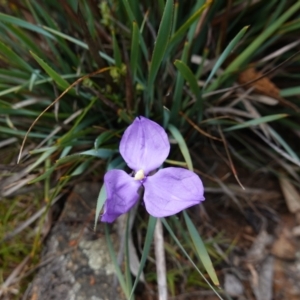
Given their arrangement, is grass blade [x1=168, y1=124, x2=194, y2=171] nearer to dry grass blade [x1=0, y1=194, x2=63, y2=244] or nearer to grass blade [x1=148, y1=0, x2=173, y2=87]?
grass blade [x1=148, y1=0, x2=173, y2=87]

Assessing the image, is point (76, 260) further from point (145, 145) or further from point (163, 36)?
point (163, 36)

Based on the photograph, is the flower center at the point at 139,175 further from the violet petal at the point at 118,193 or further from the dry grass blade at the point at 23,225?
the dry grass blade at the point at 23,225

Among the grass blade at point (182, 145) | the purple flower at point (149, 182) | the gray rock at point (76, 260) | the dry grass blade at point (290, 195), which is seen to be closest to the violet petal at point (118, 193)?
the purple flower at point (149, 182)

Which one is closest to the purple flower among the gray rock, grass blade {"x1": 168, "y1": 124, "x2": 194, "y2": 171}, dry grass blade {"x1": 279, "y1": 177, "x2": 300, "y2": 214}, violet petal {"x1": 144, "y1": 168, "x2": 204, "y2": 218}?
violet petal {"x1": 144, "y1": 168, "x2": 204, "y2": 218}

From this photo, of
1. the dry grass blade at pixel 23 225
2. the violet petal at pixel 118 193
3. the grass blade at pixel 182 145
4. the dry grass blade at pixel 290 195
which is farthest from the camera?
the dry grass blade at pixel 290 195

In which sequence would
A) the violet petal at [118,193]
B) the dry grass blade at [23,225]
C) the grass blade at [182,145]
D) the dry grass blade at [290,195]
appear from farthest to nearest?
Result: the dry grass blade at [290,195]
the dry grass blade at [23,225]
the grass blade at [182,145]
the violet petal at [118,193]

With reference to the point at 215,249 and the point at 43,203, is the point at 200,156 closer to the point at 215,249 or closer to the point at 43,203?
the point at 215,249

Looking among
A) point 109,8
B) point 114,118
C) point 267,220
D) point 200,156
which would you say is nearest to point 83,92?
point 114,118

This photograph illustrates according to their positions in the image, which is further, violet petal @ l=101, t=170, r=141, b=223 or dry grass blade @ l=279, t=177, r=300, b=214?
dry grass blade @ l=279, t=177, r=300, b=214
